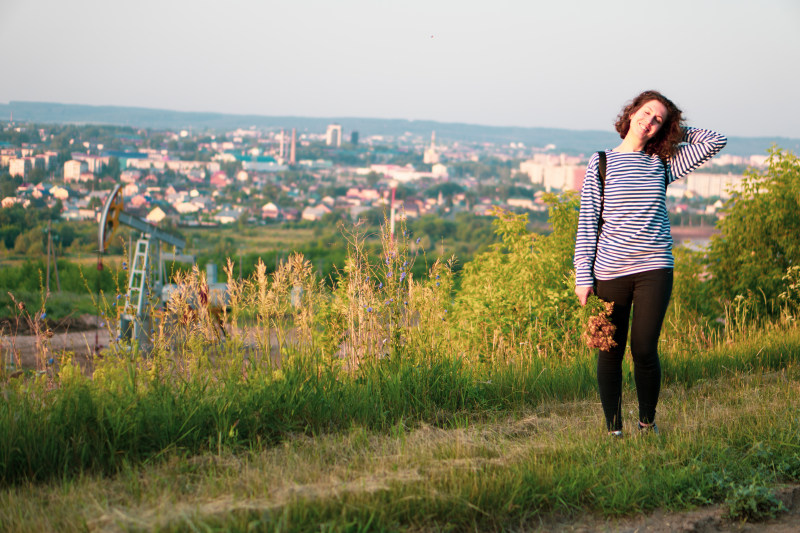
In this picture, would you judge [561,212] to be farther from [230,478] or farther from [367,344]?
[230,478]

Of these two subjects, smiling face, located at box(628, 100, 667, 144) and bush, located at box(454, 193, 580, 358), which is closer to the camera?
smiling face, located at box(628, 100, 667, 144)

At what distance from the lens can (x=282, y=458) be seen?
3223mm

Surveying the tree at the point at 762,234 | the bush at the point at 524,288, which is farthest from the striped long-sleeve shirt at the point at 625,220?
the tree at the point at 762,234

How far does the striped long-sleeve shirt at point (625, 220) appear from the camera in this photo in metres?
3.53

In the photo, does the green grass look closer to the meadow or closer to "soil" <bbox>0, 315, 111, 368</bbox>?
the meadow

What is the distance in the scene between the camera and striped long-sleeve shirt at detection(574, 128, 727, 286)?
3.53 meters

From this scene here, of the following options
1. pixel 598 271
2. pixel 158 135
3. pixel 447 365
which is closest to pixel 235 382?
pixel 447 365

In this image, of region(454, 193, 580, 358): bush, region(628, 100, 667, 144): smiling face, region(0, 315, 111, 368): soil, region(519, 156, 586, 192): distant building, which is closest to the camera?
region(628, 100, 667, 144): smiling face

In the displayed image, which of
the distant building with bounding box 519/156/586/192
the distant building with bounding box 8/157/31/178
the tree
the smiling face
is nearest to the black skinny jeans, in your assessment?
the smiling face

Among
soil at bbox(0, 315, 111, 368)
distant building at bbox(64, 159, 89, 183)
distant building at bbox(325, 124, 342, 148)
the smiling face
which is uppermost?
distant building at bbox(325, 124, 342, 148)

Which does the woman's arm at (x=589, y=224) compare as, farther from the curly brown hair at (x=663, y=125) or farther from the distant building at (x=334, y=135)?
the distant building at (x=334, y=135)

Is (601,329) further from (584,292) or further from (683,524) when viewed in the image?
(683,524)

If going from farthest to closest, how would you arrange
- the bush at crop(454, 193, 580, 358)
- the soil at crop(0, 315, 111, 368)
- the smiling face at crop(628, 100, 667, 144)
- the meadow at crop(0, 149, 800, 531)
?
the soil at crop(0, 315, 111, 368)
the bush at crop(454, 193, 580, 358)
the smiling face at crop(628, 100, 667, 144)
the meadow at crop(0, 149, 800, 531)

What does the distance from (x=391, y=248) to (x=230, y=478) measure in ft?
7.44
